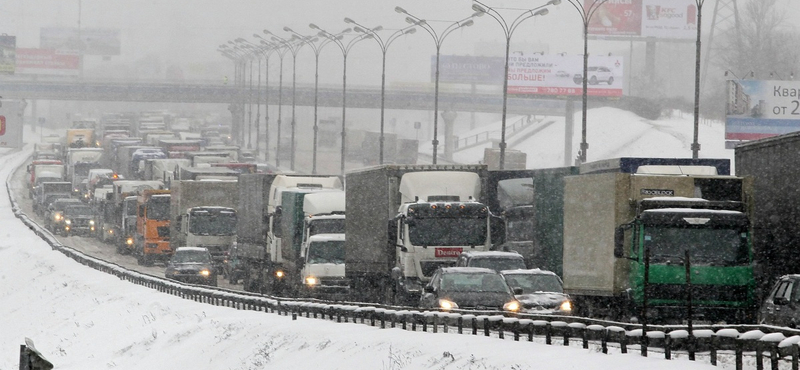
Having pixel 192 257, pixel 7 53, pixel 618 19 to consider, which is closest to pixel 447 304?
pixel 192 257

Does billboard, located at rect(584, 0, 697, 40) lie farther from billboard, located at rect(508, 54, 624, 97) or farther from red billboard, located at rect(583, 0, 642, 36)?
billboard, located at rect(508, 54, 624, 97)

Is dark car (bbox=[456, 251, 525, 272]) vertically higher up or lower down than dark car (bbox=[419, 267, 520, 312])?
higher up

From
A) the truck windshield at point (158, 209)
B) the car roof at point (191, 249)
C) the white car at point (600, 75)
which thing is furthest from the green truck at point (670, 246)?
the white car at point (600, 75)

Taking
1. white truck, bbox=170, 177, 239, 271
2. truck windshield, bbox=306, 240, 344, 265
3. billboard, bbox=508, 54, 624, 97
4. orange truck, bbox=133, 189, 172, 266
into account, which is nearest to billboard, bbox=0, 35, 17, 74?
billboard, bbox=508, 54, 624, 97

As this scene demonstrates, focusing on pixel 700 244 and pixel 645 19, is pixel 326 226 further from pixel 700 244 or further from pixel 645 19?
pixel 645 19

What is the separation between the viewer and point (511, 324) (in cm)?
1984

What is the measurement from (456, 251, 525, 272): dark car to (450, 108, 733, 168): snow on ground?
59.0m

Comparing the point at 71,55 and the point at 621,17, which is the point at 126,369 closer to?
the point at 621,17

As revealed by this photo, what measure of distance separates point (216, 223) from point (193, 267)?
5.14 meters

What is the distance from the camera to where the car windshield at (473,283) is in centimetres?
2459

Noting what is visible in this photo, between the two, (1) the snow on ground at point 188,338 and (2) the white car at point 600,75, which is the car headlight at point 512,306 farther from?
(2) the white car at point 600,75

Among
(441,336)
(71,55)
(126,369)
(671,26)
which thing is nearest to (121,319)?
(126,369)

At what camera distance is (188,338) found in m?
30.1

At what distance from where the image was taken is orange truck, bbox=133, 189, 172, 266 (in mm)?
54156
